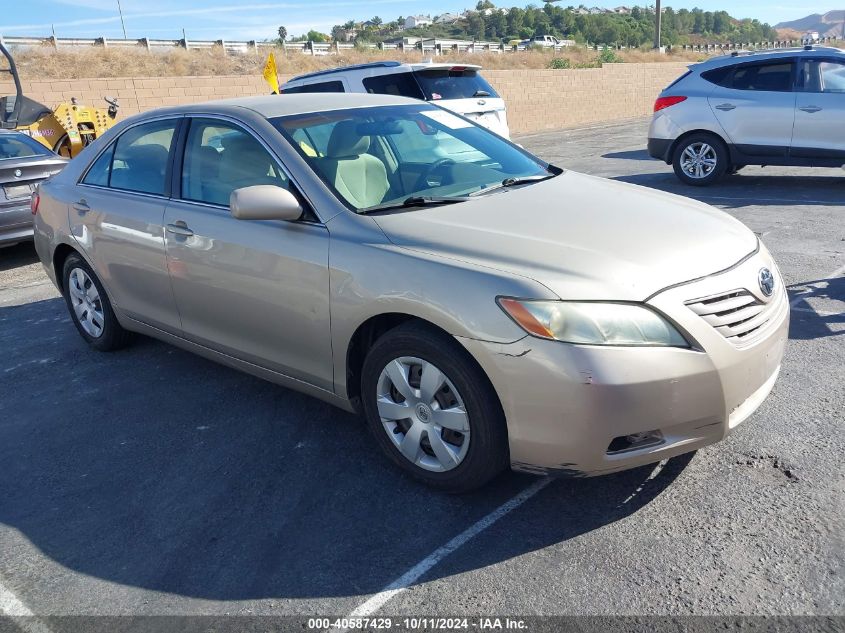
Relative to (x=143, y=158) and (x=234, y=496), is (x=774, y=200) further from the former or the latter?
(x=234, y=496)

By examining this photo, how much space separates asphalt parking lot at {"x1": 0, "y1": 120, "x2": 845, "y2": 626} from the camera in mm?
2744

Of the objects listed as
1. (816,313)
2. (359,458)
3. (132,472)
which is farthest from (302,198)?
(816,313)

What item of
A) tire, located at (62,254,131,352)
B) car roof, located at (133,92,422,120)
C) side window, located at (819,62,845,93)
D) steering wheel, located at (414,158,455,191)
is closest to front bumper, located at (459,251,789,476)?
steering wheel, located at (414,158,455,191)

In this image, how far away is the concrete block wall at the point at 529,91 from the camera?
725 inches

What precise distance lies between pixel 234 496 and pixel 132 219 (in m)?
1.99

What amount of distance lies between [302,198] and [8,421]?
2.31m

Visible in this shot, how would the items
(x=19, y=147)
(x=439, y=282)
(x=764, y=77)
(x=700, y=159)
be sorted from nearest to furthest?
(x=439, y=282) → (x=19, y=147) → (x=764, y=77) → (x=700, y=159)

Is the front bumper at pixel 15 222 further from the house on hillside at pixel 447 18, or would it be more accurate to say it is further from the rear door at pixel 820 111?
the house on hillside at pixel 447 18

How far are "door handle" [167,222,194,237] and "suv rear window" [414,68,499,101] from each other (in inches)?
249

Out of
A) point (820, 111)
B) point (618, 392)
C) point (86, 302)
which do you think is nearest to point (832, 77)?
point (820, 111)

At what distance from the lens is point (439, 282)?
10.1 feet

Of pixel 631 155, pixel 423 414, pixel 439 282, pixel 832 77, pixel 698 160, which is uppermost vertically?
pixel 832 77

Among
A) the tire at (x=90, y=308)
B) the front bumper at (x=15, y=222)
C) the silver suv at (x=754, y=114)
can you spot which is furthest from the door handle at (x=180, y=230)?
the silver suv at (x=754, y=114)

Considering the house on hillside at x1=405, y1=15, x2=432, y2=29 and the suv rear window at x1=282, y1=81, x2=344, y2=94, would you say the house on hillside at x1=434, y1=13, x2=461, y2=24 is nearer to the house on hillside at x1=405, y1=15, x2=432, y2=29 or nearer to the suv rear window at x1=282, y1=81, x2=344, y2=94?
the house on hillside at x1=405, y1=15, x2=432, y2=29
